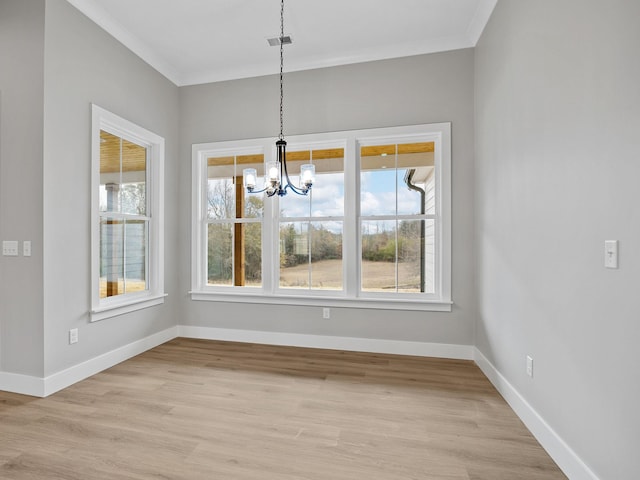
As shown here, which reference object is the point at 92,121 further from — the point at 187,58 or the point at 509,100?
the point at 509,100

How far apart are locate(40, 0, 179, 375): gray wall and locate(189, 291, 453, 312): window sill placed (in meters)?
0.90

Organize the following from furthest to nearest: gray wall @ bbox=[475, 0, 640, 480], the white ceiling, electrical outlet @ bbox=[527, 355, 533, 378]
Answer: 1. the white ceiling
2. electrical outlet @ bbox=[527, 355, 533, 378]
3. gray wall @ bbox=[475, 0, 640, 480]

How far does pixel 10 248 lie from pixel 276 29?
9.63 feet

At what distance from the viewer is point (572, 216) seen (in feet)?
5.56

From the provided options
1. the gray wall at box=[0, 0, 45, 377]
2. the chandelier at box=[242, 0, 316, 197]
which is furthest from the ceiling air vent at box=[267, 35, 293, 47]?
the gray wall at box=[0, 0, 45, 377]

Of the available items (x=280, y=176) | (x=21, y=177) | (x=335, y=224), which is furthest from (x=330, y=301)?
(x=21, y=177)

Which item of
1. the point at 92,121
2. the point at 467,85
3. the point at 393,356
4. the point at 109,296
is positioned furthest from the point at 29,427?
the point at 467,85

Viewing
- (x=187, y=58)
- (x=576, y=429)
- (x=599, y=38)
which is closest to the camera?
(x=599, y=38)

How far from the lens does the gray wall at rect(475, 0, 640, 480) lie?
52.4 inches

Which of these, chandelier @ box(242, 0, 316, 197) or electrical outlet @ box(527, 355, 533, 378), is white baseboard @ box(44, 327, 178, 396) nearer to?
chandelier @ box(242, 0, 316, 197)

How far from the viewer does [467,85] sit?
133 inches

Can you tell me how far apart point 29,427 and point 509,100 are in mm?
3922

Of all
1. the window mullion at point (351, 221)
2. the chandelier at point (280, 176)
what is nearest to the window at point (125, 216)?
the chandelier at point (280, 176)

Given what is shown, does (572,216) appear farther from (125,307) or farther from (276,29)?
(125,307)
